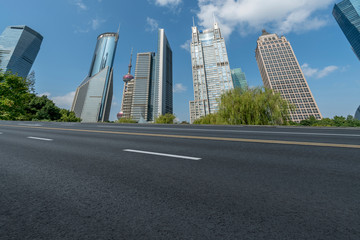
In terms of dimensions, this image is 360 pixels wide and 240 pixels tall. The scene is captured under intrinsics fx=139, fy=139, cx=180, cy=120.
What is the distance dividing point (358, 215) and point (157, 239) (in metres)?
1.84

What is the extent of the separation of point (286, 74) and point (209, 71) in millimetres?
62454

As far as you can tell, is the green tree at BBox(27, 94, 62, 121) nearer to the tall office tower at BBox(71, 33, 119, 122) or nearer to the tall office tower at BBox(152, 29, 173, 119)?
the tall office tower at BBox(152, 29, 173, 119)

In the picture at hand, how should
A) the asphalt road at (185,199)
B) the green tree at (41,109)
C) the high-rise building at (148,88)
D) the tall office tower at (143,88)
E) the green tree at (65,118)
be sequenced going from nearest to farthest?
the asphalt road at (185,199)
the green tree at (41,109)
the green tree at (65,118)
the high-rise building at (148,88)
the tall office tower at (143,88)

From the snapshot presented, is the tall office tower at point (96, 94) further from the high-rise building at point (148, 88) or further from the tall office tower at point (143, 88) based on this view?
the tall office tower at point (143, 88)

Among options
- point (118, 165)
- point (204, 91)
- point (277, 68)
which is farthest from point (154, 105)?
point (118, 165)

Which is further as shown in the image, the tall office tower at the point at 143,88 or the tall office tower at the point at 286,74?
the tall office tower at the point at 143,88

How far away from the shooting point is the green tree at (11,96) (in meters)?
21.9

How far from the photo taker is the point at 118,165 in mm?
2854

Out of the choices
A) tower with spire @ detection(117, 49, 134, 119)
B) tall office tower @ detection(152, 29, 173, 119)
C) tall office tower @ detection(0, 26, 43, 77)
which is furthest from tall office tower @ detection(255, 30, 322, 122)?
tall office tower @ detection(0, 26, 43, 77)

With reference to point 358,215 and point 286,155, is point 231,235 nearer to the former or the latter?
point 358,215

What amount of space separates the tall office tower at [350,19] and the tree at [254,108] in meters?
164

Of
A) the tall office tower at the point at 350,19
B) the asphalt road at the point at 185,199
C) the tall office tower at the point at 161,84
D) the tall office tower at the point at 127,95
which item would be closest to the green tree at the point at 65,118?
the asphalt road at the point at 185,199

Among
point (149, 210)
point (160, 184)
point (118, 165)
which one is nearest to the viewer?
point (149, 210)

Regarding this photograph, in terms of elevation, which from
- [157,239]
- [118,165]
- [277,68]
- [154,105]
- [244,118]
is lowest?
[157,239]
